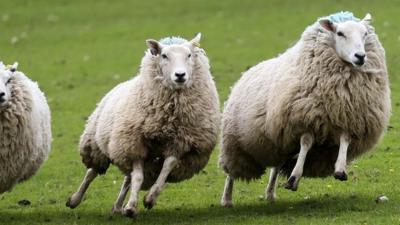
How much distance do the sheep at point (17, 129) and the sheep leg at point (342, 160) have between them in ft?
12.2

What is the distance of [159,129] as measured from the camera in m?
11.0

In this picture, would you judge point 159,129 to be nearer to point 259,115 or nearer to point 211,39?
point 259,115

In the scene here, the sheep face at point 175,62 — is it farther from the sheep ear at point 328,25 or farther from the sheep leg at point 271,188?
the sheep leg at point 271,188

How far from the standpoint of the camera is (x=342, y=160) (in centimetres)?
1067

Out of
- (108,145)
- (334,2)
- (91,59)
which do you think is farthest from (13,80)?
(334,2)

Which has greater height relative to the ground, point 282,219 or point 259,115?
point 259,115

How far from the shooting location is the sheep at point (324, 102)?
10.8 metres

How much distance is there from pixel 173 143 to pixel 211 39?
59.3 feet

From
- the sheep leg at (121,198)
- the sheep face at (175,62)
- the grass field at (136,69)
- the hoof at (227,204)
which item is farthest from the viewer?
the hoof at (227,204)

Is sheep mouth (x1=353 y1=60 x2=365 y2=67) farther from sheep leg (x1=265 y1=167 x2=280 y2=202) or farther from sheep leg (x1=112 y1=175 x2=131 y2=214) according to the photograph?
sheep leg (x1=112 y1=175 x2=131 y2=214)

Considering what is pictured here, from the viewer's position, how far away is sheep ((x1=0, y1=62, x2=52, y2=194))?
1135 cm

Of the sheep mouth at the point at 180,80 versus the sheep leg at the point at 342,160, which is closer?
the sheep leg at the point at 342,160

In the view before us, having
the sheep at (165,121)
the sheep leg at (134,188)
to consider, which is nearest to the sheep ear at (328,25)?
the sheep at (165,121)

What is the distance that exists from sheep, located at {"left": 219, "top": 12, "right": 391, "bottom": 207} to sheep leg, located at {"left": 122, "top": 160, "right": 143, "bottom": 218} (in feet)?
4.97
